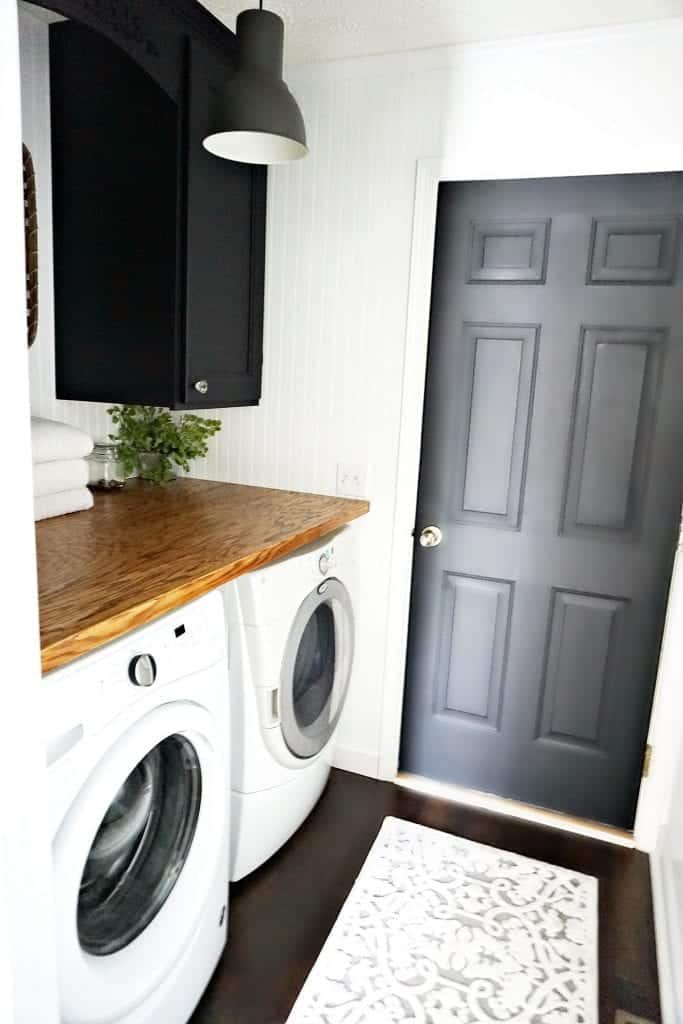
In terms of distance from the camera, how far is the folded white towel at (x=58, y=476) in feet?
5.49

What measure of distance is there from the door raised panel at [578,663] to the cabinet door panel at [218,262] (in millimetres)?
1221

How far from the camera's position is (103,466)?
2.13 m

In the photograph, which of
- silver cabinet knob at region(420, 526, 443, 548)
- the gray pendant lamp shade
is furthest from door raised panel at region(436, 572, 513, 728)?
the gray pendant lamp shade

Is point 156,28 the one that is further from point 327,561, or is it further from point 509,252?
point 327,561

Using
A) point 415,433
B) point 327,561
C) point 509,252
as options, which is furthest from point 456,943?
point 509,252

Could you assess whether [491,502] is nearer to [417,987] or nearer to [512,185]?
[512,185]

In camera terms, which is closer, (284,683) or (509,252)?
(284,683)

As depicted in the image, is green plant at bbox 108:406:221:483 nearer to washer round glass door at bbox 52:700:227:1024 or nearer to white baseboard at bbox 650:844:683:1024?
washer round glass door at bbox 52:700:227:1024

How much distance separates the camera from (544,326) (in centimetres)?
195

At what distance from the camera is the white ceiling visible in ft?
5.41

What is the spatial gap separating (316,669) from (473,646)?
0.54 meters

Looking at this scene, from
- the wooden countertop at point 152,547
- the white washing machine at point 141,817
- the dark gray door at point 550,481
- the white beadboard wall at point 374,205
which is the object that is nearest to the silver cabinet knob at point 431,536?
the dark gray door at point 550,481

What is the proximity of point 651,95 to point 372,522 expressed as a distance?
1407mm

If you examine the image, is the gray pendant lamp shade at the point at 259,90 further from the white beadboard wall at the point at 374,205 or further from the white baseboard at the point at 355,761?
the white baseboard at the point at 355,761
